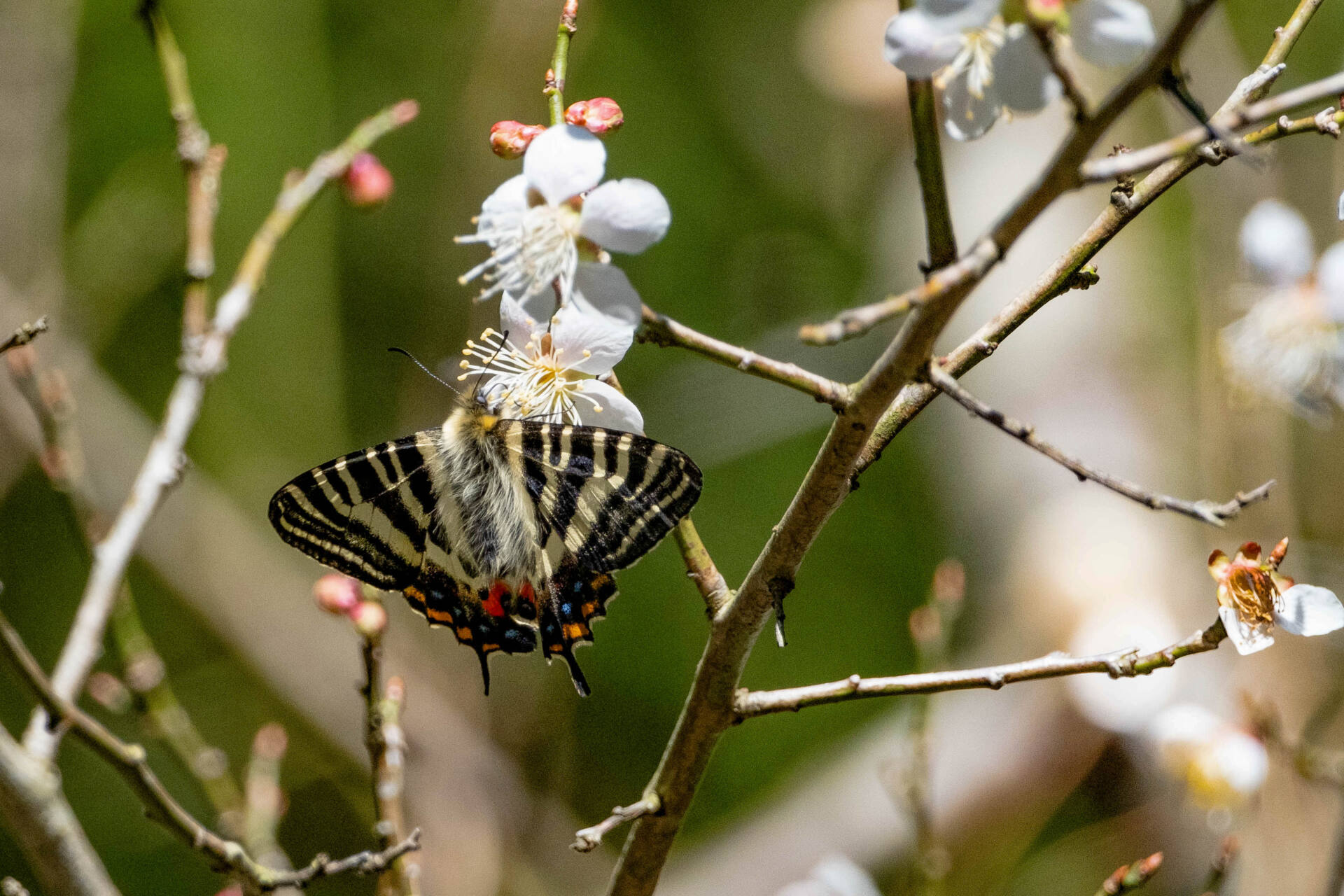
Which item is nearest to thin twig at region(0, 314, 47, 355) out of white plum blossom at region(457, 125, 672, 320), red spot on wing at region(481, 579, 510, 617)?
white plum blossom at region(457, 125, 672, 320)

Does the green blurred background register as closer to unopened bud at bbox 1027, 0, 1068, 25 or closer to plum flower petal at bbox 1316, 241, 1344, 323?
plum flower petal at bbox 1316, 241, 1344, 323

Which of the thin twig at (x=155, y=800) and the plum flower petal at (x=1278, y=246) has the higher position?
the plum flower petal at (x=1278, y=246)

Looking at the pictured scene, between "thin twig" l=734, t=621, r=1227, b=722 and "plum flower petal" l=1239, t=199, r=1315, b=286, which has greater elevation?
"plum flower petal" l=1239, t=199, r=1315, b=286

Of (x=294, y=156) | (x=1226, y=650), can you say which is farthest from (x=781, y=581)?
(x=294, y=156)

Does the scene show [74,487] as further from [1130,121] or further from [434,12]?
[434,12]

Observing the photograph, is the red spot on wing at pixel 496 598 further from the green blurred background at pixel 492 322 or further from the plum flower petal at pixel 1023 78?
the green blurred background at pixel 492 322

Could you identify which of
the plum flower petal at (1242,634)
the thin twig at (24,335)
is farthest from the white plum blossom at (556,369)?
the plum flower petal at (1242,634)

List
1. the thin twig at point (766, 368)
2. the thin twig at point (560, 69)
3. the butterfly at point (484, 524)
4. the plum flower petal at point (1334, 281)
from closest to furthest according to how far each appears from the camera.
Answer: the thin twig at point (766, 368) < the thin twig at point (560, 69) < the butterfly at point (484, 524) < the plum flower petal at point (1334, 281)

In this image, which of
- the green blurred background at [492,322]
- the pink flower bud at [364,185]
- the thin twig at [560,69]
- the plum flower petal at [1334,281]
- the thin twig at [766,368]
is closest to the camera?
the thin twig at [766,368]
